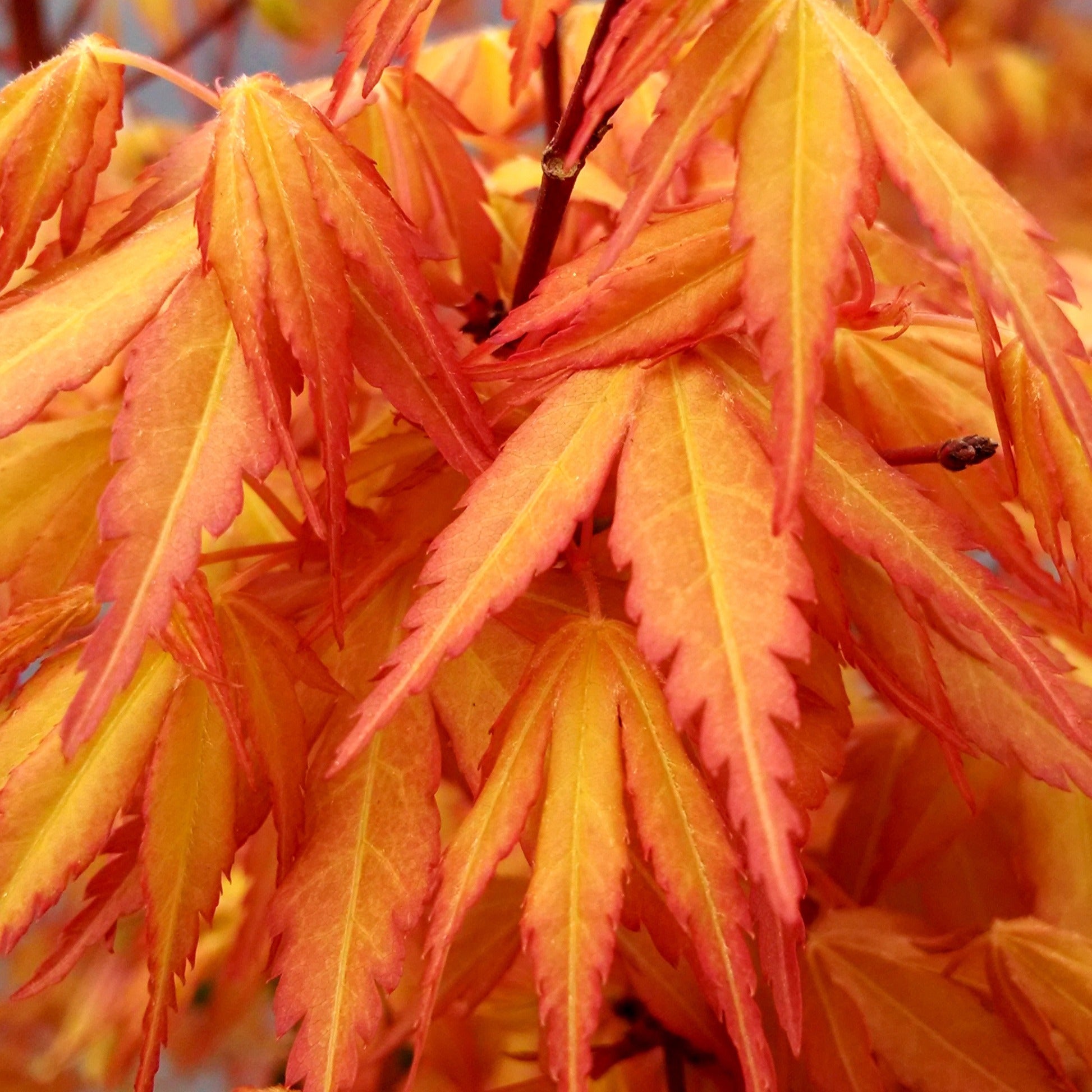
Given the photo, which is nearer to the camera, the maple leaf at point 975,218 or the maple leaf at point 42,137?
the maple leaf at point 975,218

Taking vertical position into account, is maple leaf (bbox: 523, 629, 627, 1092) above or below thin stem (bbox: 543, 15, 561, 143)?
below

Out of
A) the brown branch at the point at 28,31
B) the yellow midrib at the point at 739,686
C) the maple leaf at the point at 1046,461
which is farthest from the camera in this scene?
the brown branch at the point at 28,31

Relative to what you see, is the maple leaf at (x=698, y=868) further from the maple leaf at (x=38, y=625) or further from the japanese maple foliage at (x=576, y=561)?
the maple leaf at (x=38, y=625)

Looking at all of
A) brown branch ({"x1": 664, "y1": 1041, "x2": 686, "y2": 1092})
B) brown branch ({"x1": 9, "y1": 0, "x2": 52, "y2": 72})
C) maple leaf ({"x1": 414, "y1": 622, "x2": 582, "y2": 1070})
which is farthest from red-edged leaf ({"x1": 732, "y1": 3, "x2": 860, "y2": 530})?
brown branch ({"x1": 9, "y1": 0, "x2": 52, "y2": 72})

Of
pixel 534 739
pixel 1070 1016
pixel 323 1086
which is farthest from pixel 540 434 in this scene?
pixel 1070 1016

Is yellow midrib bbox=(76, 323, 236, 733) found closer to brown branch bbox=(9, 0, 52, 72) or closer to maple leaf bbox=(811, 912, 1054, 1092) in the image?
maple leaf bbox=(811, 912, 1054, 1092)

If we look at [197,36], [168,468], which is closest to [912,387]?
[168,468]

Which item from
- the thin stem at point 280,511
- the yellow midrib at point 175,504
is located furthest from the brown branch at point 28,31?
the yellow midrib at point 175,504

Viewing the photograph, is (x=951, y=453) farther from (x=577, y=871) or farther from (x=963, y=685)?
(x=577, y=871)
